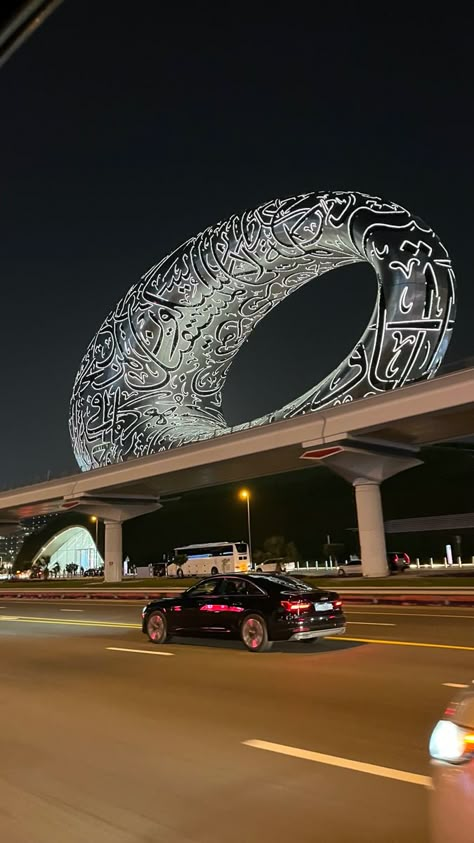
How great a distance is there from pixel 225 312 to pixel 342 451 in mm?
18467

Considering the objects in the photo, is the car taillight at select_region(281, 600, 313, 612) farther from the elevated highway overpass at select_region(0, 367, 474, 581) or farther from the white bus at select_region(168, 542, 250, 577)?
the white bus at select_region(168, 542, 250, 577)

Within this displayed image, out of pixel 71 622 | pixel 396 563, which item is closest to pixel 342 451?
pixel 71 622

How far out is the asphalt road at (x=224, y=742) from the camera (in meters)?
4.81

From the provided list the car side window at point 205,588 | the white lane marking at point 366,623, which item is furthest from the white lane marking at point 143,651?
the white lane marking at point 366,623

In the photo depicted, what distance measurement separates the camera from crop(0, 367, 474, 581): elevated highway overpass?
2923 centimetres

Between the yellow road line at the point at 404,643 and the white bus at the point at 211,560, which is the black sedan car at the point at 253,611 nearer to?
the yellow road line at the point at 404,643

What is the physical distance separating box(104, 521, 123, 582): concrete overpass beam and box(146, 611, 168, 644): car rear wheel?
37978 millimetres

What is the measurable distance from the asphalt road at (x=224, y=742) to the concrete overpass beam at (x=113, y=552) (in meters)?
38.8

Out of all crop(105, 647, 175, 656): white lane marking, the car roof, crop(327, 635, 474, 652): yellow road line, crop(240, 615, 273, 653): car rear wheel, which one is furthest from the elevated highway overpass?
crop(105, 647, 175, 656): white lane marking

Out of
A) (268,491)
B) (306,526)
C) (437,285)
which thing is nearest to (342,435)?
(437,285)

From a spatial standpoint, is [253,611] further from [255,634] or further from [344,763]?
[344,763]

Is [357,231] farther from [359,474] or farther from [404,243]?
[359,474]

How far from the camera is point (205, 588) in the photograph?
1417cm

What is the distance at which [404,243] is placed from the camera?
35781 millimetres
